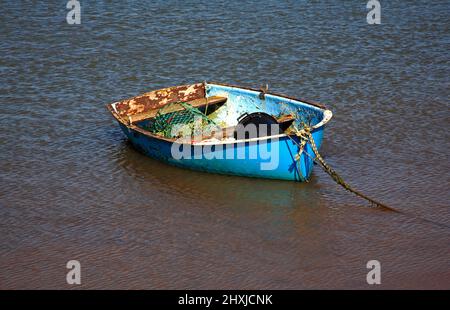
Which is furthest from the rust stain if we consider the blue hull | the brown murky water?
the blue hull

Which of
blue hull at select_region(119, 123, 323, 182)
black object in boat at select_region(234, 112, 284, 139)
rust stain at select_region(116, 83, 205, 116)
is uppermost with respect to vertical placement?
rust stain at select_region(116, 83, 205, 116)

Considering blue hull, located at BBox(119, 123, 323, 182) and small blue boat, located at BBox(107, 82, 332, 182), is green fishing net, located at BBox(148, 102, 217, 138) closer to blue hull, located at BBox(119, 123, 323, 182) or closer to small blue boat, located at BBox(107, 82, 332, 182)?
small blue boat, located at BBox(107, 82, 332, 182)

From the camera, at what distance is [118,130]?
13.4 m

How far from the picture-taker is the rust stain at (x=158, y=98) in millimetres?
12906

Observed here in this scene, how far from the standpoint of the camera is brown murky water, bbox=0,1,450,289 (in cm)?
958

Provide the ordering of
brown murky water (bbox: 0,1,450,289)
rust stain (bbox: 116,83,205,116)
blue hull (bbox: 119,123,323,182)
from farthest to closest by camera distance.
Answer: rust stain (bbox: 116,83,205,116) → blue hull (bbox: 119,123,323,182) → brown murky water (bbox: 0,1,450,289)

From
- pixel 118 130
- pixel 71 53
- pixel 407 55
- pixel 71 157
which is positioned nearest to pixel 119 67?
pixel 71 53

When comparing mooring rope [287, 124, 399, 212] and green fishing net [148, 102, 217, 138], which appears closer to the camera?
mooring rope [287, 124, 399, 212]

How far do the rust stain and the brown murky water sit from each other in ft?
1.85

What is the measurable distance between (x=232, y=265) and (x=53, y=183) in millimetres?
3313

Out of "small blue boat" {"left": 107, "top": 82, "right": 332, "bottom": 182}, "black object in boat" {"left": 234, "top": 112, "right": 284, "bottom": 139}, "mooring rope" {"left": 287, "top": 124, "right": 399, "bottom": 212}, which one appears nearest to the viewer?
"mooring rope" {"left": 287, "top": 124, "right": 399, "bottom": 212}

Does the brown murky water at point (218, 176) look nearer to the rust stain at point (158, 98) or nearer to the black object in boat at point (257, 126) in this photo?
the rust stain at point (158, 98)

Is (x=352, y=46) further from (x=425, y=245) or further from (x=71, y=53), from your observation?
(x=425, y=245)

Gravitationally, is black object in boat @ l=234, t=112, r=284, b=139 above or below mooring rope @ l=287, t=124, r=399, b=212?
above
